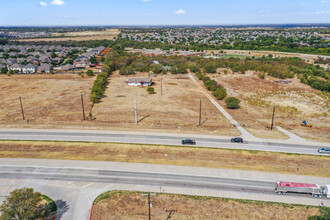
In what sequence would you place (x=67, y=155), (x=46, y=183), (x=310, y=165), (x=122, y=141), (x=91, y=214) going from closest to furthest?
(x=91, y=214) → (x=46, y=183) → (x=310, y=165) → (x=67, y=155) → (x=122, y=141)

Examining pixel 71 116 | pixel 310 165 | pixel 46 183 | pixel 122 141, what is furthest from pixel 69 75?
pixel 310 165

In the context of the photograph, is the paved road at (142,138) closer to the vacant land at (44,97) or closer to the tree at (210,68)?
the vacant land at (44,97)

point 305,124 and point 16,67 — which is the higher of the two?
point 16,67

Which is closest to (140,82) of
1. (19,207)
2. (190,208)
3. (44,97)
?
(44,97)

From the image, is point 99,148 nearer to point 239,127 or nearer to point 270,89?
point 239,127

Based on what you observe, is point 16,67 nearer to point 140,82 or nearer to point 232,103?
point 140,82

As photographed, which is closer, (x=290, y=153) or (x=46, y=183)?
(x=46, y=183)

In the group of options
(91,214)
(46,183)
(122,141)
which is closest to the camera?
(91,214)
